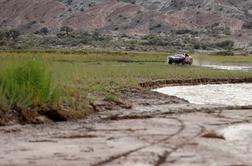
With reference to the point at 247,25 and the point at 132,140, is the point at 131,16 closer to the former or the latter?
the point at 247,25

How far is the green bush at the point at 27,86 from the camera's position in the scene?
682 inches

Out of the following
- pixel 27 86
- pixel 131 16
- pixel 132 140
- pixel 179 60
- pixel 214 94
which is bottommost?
pixel 179 60

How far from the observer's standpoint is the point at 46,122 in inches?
674

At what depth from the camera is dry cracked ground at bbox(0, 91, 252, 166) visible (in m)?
12.0

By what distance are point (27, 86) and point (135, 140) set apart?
4.81 meters

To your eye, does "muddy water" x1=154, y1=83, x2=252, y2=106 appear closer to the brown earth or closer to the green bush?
the brown earth

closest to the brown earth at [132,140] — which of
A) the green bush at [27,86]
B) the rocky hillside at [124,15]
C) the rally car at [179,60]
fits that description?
the green bush at [27,86]

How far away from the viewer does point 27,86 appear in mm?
17906

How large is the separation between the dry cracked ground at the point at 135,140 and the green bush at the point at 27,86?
1.17 metres

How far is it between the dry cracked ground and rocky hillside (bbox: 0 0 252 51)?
289ft

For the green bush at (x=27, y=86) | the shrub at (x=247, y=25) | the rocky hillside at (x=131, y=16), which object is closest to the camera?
the green bush at (x=27, y=86)

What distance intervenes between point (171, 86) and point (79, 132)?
66.4 ft

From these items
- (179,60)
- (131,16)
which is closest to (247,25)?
(131,16)

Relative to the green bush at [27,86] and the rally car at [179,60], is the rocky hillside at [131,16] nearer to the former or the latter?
the rally car at [179,60]
